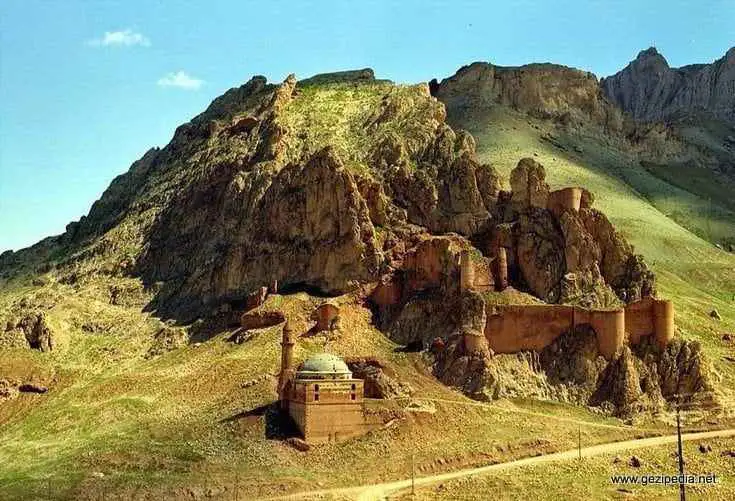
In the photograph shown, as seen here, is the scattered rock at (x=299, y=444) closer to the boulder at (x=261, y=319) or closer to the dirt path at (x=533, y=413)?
the dirt path at (x=533, y=413)

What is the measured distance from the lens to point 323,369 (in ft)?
262

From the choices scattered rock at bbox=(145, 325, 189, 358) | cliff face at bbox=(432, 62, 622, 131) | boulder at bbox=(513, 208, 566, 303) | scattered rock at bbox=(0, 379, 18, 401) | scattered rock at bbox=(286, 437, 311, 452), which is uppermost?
cliff face at bbox=(432, 62, 622, 131)

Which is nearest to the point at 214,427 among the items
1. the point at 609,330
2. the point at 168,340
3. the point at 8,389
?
the point at 168,340

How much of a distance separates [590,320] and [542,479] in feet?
63.8

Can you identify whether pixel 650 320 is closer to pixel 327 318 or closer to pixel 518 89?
pixel 327 318

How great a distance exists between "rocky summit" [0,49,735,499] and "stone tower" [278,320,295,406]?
0.28 m

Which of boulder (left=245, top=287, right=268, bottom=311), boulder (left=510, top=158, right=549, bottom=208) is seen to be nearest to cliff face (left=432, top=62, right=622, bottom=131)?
boulder (left=510, top=158, right=549, bottom=208)

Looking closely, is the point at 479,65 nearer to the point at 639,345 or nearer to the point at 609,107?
the point at 609,107

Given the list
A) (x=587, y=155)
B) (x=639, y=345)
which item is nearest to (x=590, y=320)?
(x=639, y=345)

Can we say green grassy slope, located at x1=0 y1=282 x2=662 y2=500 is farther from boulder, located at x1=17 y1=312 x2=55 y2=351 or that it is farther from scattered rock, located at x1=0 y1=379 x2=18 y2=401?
boulder, located at x1=17 y1=312 x2=55 y2=351

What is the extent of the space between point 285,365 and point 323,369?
577cm

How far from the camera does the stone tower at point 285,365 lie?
82750 mm

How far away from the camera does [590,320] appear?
300 ft

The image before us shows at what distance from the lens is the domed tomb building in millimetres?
78438
